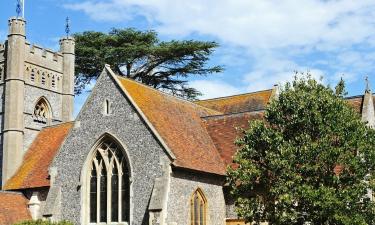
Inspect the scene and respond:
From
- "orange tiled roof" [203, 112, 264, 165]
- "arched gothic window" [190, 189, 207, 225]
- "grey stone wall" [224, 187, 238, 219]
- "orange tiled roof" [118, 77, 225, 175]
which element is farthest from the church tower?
"grey stone wall" [224, 187, 238, 219]

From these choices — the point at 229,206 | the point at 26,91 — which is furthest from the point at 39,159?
the point at 229,206

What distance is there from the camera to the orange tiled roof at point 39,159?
31250 millimetres

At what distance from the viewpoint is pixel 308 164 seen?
21.9 meters

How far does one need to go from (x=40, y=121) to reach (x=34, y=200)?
351 inches

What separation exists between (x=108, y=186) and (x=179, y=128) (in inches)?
173

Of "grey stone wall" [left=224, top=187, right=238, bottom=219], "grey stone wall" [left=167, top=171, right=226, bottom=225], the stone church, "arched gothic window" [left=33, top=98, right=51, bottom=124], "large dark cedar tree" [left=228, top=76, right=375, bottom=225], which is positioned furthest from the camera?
"arched gothic window" [left=33, top=98, right=51, bottom=124]

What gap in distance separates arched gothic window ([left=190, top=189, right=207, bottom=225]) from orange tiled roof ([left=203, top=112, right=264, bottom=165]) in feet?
9.36

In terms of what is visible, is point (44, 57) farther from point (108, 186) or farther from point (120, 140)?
point (108, 186)

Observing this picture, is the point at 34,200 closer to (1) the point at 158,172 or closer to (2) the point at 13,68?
(1) the point at 158,172

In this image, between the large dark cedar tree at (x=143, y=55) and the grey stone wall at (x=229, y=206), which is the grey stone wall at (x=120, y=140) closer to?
the grey stone wall at (x=229, y=206)

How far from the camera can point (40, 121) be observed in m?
38.1

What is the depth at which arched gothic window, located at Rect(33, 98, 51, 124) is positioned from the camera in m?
38.0

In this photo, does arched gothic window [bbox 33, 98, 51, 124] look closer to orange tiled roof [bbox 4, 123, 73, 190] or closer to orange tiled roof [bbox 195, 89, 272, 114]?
orange tiled roof [bbox 4, 123, 73, 190]

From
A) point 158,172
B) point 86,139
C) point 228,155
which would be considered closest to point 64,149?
point 86,139
